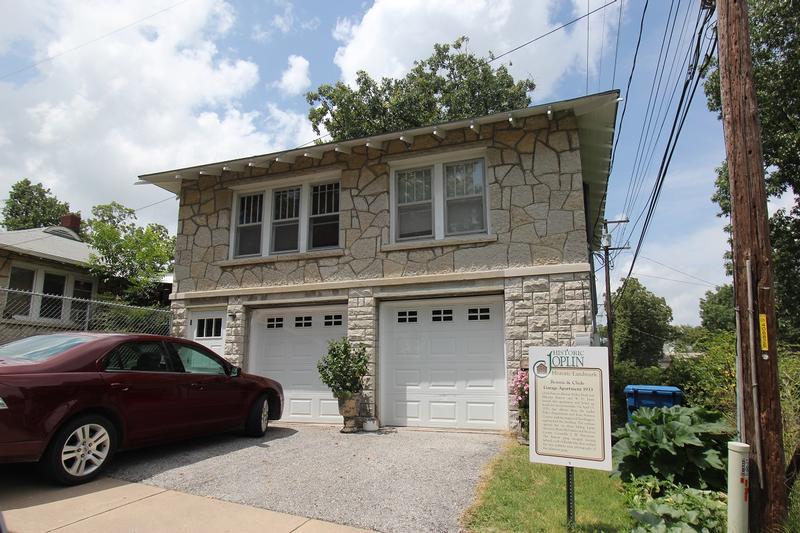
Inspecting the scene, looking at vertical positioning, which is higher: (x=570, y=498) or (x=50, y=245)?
(x=50, y=245)

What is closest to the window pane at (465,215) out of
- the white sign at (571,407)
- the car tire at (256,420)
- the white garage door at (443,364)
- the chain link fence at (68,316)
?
the white garage door at (443,364)

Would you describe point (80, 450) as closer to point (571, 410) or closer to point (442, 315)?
point (571, 410)

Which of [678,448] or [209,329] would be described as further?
[209,329]

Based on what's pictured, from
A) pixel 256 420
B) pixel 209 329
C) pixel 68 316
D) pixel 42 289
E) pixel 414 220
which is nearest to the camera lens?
pixel 256 420

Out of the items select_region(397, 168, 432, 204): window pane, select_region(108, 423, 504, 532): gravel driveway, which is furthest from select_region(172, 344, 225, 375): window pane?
select_region(397, 168, 432, 204): window pane

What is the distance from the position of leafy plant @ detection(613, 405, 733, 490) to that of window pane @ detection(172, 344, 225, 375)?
5026mm

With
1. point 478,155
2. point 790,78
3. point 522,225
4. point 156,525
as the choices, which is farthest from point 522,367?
point 790,78

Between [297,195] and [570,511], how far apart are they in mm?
8357

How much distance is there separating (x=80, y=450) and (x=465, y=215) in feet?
22.0

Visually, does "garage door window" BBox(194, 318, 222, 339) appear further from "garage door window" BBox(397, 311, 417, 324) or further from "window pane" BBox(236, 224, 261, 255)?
"garage door window" BBox(397, 311, 417, 324)

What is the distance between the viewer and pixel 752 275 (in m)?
4.34

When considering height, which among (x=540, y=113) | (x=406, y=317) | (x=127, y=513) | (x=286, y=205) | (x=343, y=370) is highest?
(x=540, y=113)

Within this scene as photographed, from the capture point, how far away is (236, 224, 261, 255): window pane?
11.0m

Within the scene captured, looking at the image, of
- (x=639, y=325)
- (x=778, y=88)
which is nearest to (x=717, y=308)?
(x=639, y=325)
